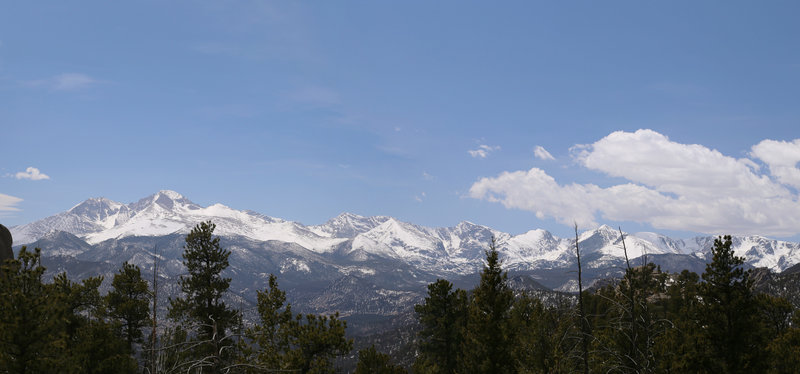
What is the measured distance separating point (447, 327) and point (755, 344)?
23.3 meters

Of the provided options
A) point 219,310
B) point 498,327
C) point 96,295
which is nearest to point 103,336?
point 96,295

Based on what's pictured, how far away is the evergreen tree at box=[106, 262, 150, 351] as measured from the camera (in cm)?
3244

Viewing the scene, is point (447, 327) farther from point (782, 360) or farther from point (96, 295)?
point (96, 295)

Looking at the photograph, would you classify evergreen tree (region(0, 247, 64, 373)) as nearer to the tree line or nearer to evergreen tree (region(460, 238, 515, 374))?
the tree line

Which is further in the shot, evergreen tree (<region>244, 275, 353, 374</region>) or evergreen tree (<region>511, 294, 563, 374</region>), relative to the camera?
evergreen tree (<region>511, 294, 563, 374</region>)

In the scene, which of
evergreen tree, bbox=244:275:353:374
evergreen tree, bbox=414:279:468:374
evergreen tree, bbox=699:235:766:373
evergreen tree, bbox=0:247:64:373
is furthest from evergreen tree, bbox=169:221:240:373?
evergreen tree, bbox=699:235:766:373

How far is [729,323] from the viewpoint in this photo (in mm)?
27109

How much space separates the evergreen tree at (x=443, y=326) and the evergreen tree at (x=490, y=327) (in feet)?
37.8

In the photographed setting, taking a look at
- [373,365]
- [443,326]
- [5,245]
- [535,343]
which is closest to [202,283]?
[373,365]

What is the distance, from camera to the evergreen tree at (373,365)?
126 ft

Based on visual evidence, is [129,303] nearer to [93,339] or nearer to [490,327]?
[93,339]

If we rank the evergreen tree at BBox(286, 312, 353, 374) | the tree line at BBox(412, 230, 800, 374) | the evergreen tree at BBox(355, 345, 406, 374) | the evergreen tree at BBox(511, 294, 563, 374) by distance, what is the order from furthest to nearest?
1. the evergreen tree at BBox(355, 345, 406, 374)
2. the evergreen tree at BBox(511, 294, 563, 374)
3. the tree line at BBox(412, 230, 800, 374)
4. the evergreen tree at BBox(286, 312, 353, 374)

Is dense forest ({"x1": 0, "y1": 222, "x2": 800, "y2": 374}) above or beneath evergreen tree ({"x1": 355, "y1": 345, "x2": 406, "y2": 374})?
above

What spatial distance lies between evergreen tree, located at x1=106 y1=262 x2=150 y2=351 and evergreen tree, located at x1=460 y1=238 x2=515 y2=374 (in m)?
21.8
